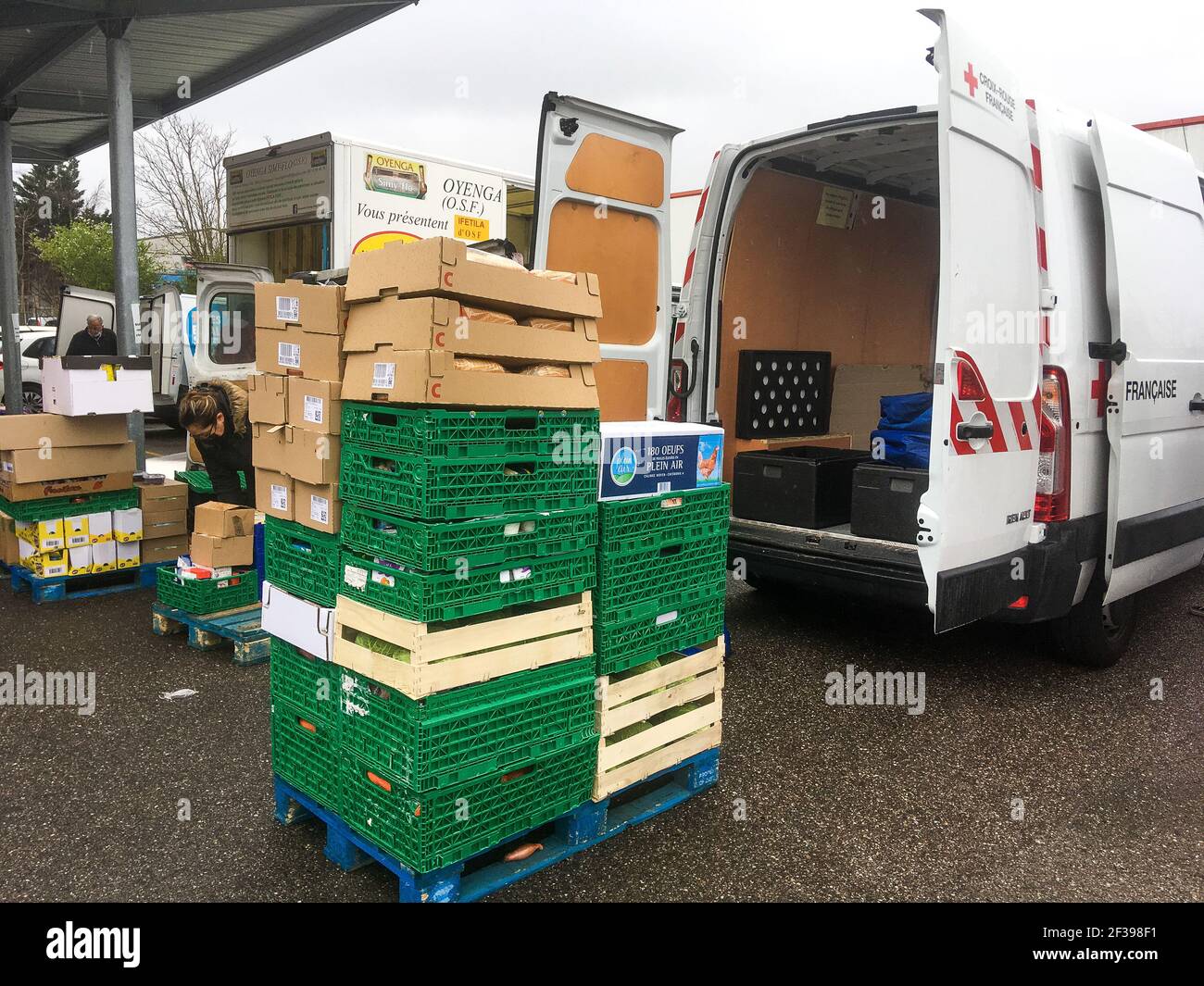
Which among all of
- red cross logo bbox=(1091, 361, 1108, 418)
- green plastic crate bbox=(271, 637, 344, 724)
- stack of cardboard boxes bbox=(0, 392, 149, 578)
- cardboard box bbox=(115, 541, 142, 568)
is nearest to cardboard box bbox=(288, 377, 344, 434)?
green plastic crate bbox=(271, 637, 344, 724)

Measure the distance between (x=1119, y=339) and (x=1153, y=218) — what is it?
0.97 m

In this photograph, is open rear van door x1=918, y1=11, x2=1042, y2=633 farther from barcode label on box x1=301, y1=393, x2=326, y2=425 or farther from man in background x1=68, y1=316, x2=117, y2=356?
man in background x1=68, y1=316, x2=117, y2=356

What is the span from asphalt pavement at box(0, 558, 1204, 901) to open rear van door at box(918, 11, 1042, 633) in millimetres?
721

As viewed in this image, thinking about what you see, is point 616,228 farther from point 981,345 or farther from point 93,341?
point 93,341

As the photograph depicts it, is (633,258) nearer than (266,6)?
Yes

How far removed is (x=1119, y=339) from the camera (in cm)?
402

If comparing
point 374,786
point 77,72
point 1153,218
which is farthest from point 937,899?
point 77,72

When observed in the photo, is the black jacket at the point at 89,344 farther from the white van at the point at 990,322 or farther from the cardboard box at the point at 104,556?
the white van at the point at 990,322

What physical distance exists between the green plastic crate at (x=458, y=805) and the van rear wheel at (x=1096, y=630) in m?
2.78

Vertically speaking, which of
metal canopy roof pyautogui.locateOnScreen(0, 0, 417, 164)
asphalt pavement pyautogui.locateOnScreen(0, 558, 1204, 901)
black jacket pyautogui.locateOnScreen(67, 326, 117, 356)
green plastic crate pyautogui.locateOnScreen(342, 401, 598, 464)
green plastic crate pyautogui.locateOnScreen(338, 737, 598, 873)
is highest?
metal canopy roof pyautogui.locateOnScreen(0, 0, 417, 164)

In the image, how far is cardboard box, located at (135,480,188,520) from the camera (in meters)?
6.07

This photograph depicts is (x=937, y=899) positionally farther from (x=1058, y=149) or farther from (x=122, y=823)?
(x=1058, y=149)

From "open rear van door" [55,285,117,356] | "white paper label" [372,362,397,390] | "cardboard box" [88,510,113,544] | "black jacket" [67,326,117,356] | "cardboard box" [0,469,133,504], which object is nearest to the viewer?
"white paper label" [372,362,397,390]

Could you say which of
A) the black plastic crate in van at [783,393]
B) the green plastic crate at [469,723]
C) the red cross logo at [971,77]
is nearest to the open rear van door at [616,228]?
the black plastic crate in van at [783,393]
